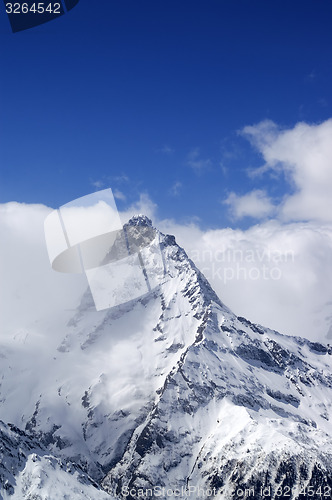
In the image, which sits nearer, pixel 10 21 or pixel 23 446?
pixel 10 21

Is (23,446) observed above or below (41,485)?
above

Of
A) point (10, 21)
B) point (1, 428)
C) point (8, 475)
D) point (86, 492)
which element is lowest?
point (86, 492)

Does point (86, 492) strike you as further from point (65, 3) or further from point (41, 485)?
point (65, 3)

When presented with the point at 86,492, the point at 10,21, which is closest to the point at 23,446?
the point at 86,492

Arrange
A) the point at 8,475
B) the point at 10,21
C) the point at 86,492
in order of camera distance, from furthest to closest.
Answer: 1. the point at 86,492
2. the point at 8,475
3. the point at 10,21

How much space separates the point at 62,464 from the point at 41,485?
832 inches

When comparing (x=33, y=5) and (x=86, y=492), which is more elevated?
(x=33, y=5)

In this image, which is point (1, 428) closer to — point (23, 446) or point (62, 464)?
point (23, 446)

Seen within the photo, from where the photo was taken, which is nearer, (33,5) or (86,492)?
(33,5)

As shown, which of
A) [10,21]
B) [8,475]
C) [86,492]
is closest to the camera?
[10,21]

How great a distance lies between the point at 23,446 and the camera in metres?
174

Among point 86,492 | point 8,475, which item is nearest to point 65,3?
point 8,475

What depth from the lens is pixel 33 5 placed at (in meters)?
96.9

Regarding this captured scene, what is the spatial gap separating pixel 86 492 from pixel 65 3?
5798 inches
